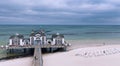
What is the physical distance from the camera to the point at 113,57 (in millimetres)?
29438

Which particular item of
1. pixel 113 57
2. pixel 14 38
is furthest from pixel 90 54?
pixel 14 38

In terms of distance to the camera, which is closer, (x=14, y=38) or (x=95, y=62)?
(x=95, y=62)

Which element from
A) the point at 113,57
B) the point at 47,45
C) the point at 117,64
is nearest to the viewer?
the point at 117,64

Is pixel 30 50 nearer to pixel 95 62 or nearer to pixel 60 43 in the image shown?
pixel 60 43

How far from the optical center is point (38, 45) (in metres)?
36.0

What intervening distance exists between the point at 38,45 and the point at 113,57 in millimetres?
13751

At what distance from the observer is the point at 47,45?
36.0 m

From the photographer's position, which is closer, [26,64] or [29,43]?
[26,64]

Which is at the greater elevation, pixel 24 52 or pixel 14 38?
pixel 14 38

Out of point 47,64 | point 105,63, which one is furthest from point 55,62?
point 105,63

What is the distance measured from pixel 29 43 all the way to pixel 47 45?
3891 millimetres

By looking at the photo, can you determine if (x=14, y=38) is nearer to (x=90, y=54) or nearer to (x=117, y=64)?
(x=90, y=54)

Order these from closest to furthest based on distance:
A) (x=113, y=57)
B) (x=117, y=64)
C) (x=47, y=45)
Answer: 1. (x=117, y=64)
2. (x=113, y=57)
3. (x=47, y=45)

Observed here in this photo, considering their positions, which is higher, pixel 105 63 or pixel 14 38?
pixel 14 38
